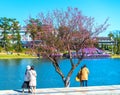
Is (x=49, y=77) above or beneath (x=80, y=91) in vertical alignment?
beneath

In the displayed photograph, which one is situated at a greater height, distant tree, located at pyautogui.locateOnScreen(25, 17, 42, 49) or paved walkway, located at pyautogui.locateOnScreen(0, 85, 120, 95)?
distant tree, located at pyautogui.locateOnScreen(25, 17, 42, 49)

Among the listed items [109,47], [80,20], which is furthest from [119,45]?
[80,20]

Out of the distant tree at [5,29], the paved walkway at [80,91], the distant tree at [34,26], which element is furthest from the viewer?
the distant tree at [5,29]

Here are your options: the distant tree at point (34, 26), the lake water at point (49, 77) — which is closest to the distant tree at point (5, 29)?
the lake water at point (49, 77)

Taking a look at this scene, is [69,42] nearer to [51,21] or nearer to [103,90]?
[51,21]

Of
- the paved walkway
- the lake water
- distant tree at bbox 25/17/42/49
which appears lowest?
the lake water

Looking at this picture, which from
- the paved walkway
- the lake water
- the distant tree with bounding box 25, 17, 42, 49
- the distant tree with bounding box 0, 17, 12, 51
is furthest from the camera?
the distant tree with bounding box 0, 17, 12, 51

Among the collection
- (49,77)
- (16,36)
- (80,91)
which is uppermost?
(16,36)

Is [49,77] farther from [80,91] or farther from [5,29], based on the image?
[5,29]

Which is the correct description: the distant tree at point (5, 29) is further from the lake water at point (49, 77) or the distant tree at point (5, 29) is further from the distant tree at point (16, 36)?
the lake water at point (49, 77)

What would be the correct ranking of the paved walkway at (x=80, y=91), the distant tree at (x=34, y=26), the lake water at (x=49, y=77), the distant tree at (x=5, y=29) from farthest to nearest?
the distant tree at (x=5, y=29)
the lake water at (x=49, y=77)
the distant tree at (x=34, y=26)
the paved walkway at (x=80, y=91)

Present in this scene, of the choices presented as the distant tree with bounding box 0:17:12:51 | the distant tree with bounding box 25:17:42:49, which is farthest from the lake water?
the distant tree with bounding box 0:17:12:51

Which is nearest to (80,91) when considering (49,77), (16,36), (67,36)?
(67,36)

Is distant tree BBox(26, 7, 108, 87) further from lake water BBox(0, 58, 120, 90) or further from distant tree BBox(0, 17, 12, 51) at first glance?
distant tree BBox(0, 17, 12, 51)
